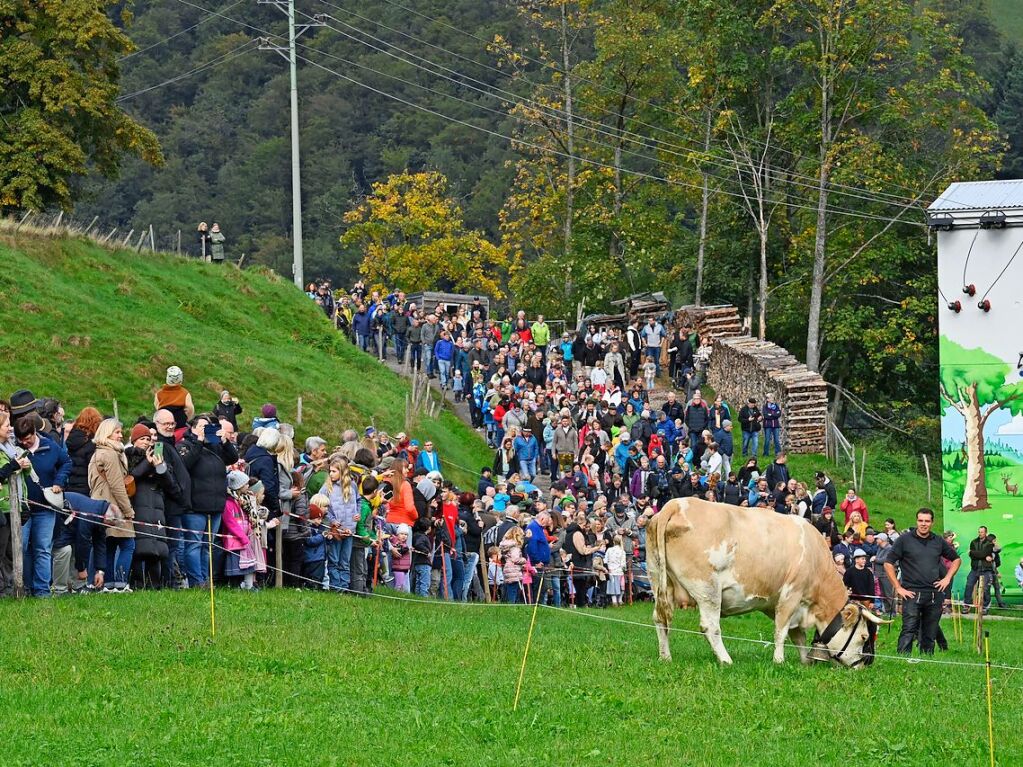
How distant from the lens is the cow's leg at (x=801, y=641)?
59.9ft

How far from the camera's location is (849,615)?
18.2 metres

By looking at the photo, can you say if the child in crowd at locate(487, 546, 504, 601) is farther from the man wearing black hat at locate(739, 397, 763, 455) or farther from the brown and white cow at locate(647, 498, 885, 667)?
the man wearing black hat at locate(739, 397, 763, 455)

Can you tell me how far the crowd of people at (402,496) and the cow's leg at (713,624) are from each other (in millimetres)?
3949

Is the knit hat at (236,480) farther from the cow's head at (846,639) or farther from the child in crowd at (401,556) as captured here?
the cow's head at (846,639)

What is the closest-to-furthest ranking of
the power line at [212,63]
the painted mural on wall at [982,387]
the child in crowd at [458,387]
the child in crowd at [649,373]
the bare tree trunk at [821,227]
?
the painted mural on wall at [982,387] < the child in crowd at [458,387] < the child in crowd at [649,373] < the bare tree trunk at [821,227] < the power line at [212,63]

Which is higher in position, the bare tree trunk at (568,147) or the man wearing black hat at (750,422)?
the bare tree trunk at (568,147)

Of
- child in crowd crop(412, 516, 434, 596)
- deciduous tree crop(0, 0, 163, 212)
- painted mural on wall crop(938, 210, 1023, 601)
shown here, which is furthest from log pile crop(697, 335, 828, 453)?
child in crowd crop(412, 516, 434, 596)

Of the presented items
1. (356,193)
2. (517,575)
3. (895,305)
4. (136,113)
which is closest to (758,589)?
(517,575)

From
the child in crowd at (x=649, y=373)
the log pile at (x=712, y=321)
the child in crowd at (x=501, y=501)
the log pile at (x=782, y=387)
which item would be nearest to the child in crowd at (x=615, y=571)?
the child in crowd at (x=501, y=501)

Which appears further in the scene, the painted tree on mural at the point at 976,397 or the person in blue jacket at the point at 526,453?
the person in blue jacket at the point at 526,453

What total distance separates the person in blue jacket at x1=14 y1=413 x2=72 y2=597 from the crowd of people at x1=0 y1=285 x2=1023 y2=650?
0.02 m

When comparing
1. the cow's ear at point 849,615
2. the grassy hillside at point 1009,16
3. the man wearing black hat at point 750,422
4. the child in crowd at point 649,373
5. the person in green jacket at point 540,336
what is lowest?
the cow's ear at point 849,615

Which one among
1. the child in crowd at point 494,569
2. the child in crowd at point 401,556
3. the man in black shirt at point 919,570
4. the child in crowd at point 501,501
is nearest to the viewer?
the man in black shirt at point 919,570

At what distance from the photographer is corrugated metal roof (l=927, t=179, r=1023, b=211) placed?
35.9 metres
